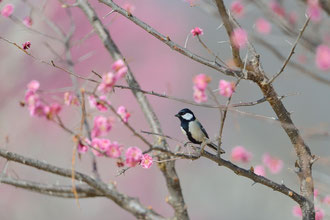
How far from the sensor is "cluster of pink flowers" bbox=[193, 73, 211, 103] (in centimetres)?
261

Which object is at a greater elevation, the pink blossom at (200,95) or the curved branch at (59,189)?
the pink blossom at (200,95)

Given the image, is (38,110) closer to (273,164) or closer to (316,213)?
(316,213)

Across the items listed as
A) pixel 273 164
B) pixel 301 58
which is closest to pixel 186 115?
pixel 301 58

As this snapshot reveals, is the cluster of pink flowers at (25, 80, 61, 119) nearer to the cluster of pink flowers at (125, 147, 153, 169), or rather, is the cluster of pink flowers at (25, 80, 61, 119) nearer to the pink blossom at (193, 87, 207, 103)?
the cluster of pink flowers at (125, 147, 153, 169)

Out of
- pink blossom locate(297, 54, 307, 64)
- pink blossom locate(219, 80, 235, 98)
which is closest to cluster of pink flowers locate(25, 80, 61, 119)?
pink blossom locate(219, 80, 235, 98)

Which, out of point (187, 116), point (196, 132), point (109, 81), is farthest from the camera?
point (187, 116)

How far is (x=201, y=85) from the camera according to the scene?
8.60 ft

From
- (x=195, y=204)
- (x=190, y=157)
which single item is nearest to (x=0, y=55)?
(x=195, y=204)

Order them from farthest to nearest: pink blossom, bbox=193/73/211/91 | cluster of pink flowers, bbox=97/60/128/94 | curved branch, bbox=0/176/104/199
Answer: curved branch, bbox=0/176/104/199 → pink blossom, bbox=193/73/211/91 → cluster of pink flowers, bbox=97/60/128/94

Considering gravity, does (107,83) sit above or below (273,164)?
below

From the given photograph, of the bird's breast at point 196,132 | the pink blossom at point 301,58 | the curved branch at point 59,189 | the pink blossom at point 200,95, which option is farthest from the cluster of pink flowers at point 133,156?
the pink blossom at point 301,58

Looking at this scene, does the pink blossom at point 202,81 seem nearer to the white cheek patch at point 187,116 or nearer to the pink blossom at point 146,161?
the pink blossom at point 146,161

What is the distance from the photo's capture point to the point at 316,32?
3.81m

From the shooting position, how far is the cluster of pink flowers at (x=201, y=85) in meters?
2.61
